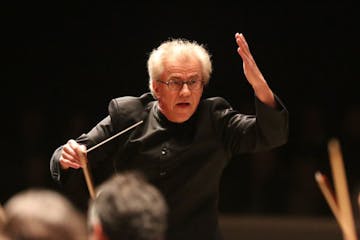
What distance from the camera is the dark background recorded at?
4.29m

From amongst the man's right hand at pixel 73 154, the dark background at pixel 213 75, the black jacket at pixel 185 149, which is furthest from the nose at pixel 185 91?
the dark background at pixel 213 75

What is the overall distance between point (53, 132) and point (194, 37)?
863 mm

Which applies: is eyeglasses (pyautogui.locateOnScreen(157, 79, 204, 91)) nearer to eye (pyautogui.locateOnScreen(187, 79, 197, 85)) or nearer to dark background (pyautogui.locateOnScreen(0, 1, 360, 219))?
eye (pyautogui.locateOnScreen(187, 79, 197, 85))

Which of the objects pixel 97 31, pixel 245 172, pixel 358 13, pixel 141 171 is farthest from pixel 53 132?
pixel 141 171

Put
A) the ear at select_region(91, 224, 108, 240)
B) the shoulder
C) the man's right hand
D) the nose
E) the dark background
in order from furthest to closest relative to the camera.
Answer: the dark background
the shoulder
the nose
the man's right hand
the ear at select_region(91, 224, 108, 240)

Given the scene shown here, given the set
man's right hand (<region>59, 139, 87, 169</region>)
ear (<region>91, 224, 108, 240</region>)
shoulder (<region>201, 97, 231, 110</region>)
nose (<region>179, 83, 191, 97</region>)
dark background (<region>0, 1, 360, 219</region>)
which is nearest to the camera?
ear (<region>91, 224, 108, 240</region>)

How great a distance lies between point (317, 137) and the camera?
4.29 m

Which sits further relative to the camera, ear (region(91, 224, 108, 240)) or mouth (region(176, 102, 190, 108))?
mouth (region(176, 102, 190, 108))

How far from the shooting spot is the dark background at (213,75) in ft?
14.1

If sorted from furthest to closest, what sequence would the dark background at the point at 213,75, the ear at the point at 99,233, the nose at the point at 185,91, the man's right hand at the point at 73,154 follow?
1. the dark background at the point at 213,75
2. the nose at the point at 185,91
3. the man's right hand at the point at 73,154
4. the ear at the point at 99,233

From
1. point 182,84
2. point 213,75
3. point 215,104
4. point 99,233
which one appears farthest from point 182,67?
point 213,75

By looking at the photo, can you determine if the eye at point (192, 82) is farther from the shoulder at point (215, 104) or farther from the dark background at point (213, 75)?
the dark background at point (213, 75)

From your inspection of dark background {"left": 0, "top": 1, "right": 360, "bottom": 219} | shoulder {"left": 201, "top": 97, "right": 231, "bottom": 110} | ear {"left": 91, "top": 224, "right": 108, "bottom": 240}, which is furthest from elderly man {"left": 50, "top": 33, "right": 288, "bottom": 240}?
dark background {"left": 0, "top": 1, "right": 360, "bottom": 219}

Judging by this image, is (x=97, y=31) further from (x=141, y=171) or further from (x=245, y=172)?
(x=141, y=171)
